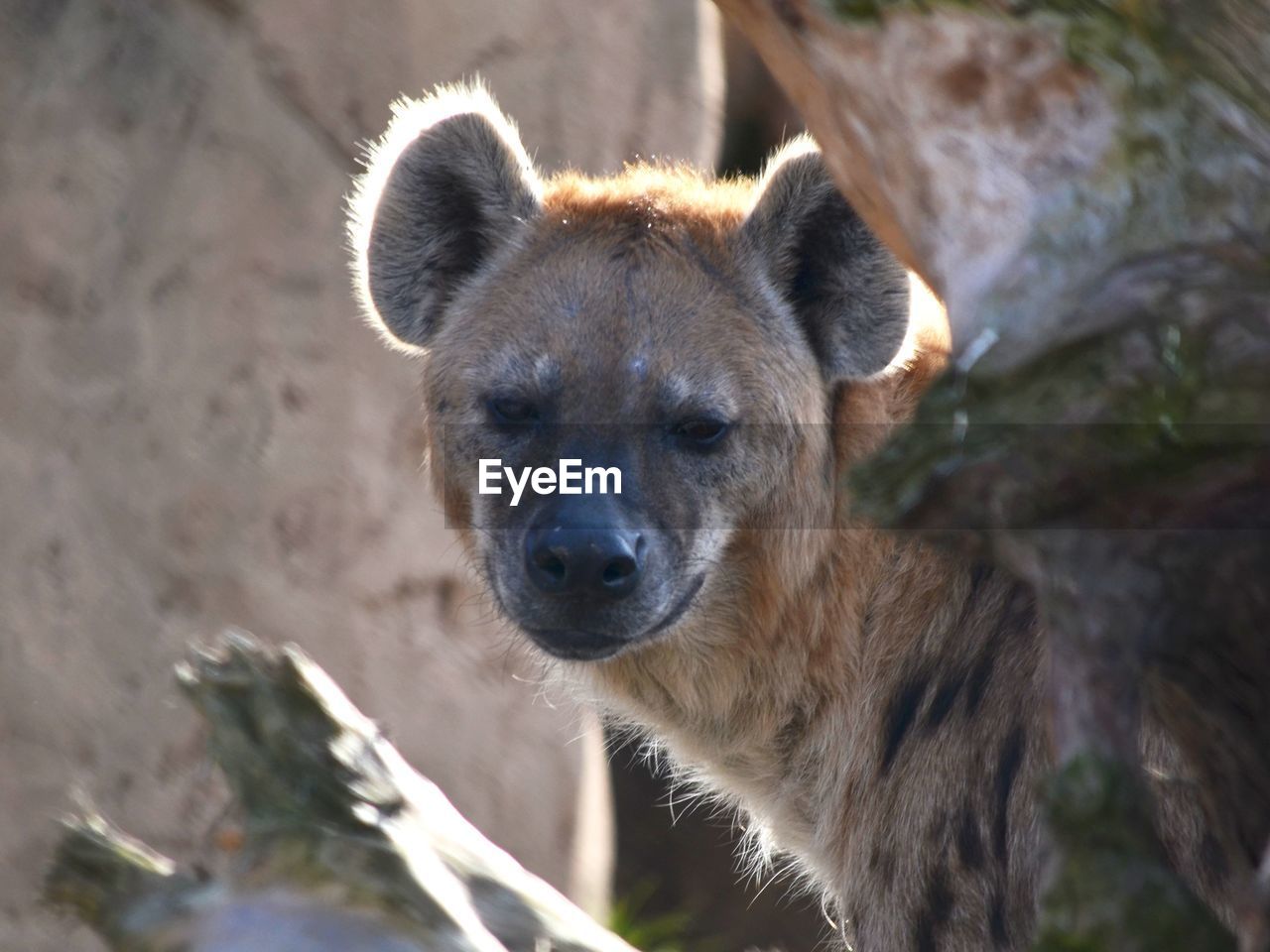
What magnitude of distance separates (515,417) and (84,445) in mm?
1918

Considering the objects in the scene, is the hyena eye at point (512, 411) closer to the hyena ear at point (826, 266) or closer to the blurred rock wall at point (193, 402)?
the hyena ear at point (826, 266)

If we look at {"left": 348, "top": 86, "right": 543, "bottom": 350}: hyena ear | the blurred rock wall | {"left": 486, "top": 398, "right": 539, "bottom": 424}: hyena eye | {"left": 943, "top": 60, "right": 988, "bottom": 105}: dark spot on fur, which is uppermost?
{"left": 943, "top": 60, "right": 988, "bottom": 105}: dark spot on fur

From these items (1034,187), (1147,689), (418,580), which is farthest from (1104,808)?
(418,580)

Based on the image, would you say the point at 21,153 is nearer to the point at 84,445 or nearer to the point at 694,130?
the point at 84,445

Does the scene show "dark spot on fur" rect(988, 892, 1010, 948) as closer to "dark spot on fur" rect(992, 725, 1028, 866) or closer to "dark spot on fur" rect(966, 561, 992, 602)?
"dark spot on fur" rect(992, 725, 1028, 866)

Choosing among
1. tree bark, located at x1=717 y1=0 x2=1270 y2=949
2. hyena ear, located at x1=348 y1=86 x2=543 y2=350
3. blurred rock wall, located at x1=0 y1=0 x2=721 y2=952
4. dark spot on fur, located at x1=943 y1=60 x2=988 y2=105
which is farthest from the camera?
blurred rock wall, located at x1=0 y1=0 x2=721 y2=952

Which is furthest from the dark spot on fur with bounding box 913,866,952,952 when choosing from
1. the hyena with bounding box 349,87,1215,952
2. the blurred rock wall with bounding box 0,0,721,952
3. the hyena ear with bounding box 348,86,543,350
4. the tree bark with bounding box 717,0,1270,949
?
the blurred rock wall with bounding box 0,0,721,952

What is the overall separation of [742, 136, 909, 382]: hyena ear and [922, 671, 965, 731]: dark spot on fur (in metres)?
0.59

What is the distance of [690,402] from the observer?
272 cm

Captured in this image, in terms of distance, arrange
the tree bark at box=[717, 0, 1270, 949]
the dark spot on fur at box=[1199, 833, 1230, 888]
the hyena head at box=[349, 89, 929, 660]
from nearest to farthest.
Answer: the tree bark at box=[717, 0, 1270, 949] → the dark spot on fur at box=[1199, 833, 1230, 888] → the hyena head at box=[349, 89, 929, 660]

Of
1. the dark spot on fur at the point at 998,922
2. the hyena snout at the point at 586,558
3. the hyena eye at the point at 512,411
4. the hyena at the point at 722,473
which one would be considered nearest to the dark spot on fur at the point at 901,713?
A: the hyena at the point at 722,473

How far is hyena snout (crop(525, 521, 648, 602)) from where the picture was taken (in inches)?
100

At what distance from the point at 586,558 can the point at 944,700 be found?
2.09 feet

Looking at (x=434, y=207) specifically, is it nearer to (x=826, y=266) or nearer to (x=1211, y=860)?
(x=826, y=266)
